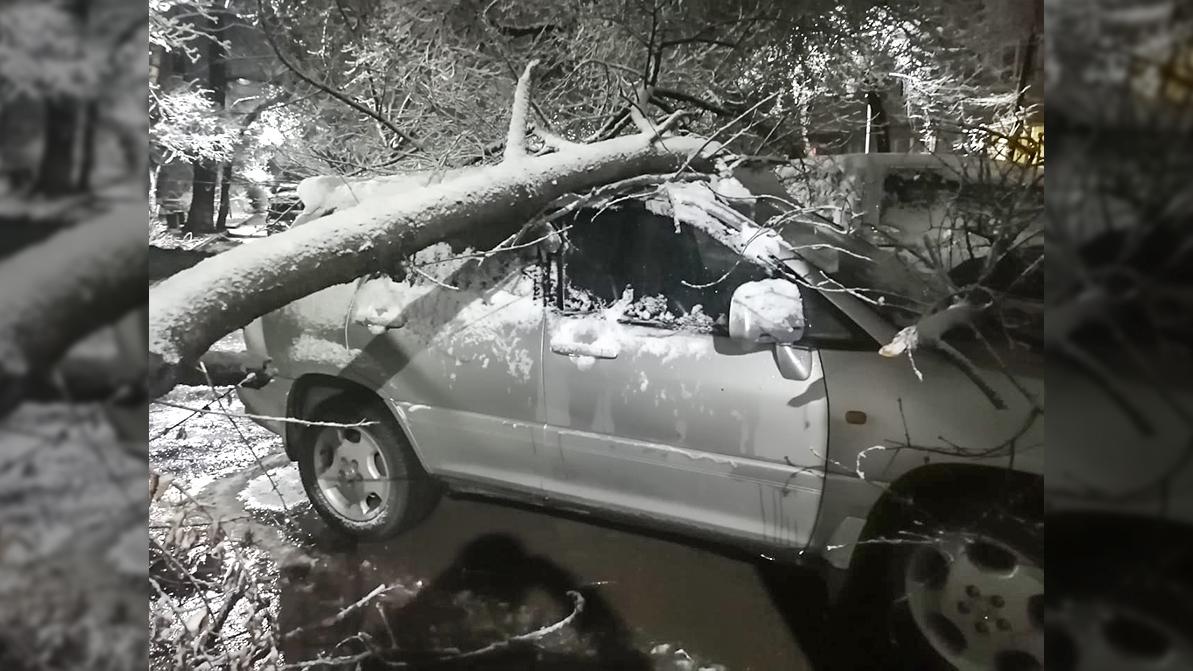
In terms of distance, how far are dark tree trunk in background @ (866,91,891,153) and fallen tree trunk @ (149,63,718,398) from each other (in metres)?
0.30

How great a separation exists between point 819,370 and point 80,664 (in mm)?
1584

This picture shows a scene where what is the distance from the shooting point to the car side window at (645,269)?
4.25ft

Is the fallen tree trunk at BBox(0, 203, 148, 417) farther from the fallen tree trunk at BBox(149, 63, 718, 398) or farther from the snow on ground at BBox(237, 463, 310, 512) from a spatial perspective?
the snow on ground at BBox(237, 463, 310, 512)

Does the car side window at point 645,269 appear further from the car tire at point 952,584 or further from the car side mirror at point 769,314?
the car tire at point 952,584

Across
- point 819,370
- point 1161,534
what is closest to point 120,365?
point 819,370

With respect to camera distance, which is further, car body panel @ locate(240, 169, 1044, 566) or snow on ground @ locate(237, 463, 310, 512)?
snow on ground @ locate(237, 463, 310, 512)

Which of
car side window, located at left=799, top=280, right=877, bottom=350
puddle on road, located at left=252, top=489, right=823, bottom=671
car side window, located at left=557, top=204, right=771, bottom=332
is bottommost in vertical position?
puddle on road, located at left=252, top=489, right=823, bottom=671

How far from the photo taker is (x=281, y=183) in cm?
131

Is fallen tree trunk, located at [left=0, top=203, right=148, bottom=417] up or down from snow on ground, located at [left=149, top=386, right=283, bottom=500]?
up

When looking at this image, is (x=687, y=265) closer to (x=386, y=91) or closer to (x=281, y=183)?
(x=386, y=91)

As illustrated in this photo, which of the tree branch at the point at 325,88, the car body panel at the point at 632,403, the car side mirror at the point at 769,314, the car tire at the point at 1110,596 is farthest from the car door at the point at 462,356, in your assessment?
the car tire at the point at 1110,596

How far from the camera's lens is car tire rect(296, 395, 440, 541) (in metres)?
1.39

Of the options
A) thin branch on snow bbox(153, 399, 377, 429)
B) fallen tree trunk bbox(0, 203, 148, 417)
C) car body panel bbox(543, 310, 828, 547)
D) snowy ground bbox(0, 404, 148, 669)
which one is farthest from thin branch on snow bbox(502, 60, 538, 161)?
snowy ground bbox(0, 404, 148, 669)

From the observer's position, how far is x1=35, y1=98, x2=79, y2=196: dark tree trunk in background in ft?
4.34
